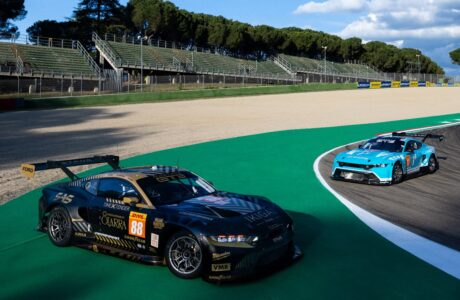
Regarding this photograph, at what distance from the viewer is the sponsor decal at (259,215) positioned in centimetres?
649

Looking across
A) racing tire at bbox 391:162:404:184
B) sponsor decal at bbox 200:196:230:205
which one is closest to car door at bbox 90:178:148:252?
sponsor decal at bbox 200:196:230:205

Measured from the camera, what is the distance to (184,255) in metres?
6.40

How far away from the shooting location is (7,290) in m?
6.17

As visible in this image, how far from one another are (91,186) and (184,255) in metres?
2.29

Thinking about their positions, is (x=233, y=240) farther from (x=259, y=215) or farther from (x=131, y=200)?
(x=131, y=200)

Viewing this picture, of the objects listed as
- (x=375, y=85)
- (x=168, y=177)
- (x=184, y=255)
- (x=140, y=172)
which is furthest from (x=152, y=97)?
(x=184, y=255)

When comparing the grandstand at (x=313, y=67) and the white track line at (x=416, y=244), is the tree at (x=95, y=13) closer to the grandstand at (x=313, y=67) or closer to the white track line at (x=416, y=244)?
the grandstand at (x=313, y=67)

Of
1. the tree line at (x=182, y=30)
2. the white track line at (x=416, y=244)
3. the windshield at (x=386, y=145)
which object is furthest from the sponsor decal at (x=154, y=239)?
the tree line at (x=182, y=30)

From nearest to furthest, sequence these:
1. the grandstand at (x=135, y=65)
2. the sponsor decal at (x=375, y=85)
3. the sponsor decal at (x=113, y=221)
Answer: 1. the sponsor decal at (x=113, y=221)
2. the grandstand at (x=135, y=65)
3. the sponsor decal at (x=375, y=85)

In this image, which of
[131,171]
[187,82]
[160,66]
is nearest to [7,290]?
[131,171]

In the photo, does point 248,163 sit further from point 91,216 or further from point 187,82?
point 187,82

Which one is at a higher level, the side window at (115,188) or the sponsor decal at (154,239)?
the side window at (115,188)

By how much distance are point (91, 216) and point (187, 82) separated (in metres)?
48.4

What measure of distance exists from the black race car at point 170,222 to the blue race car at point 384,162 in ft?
19.7
